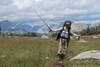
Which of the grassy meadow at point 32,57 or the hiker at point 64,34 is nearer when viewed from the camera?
the hiker at point 64,34

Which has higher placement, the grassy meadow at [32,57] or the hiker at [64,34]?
the hiker at [64,34]

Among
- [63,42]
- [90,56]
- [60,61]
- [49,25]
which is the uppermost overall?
[49,25]

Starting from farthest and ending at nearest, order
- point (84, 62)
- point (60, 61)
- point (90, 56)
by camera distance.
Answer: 1. point (90, 56)
2. point (84, 62)
3. point (60, 61)

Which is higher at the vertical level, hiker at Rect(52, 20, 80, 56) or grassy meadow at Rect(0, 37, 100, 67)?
hiker at Rect(52, 20, 80, 56)

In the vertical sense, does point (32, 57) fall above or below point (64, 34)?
below

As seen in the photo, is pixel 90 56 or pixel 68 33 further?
pixel 90 56

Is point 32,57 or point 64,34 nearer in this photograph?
point 64,34

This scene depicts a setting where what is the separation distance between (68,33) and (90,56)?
675 centimetres

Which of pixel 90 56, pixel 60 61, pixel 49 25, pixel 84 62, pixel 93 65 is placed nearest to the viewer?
pixel 49 25

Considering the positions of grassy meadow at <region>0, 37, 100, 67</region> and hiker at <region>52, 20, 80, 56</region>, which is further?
grassy meadow at <region>0, 37, 100, 67</region>

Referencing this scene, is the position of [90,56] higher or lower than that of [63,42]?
lower

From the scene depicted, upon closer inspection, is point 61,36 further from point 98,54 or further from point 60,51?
point 98,54

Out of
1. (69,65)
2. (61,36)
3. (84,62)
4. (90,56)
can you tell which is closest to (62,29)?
(61,36)

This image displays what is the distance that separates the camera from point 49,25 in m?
9.13
